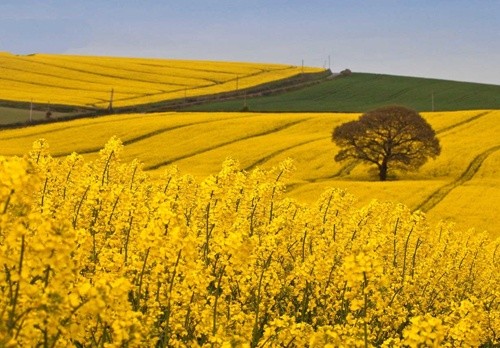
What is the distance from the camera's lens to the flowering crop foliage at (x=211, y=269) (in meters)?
4.67

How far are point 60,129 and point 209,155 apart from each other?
46.3 ft

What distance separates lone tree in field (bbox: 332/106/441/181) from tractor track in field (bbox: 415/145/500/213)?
2.41 m

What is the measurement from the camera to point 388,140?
4597 centimetres

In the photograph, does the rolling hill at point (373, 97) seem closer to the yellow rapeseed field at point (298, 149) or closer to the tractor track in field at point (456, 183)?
the yellow rapeseed field at point (298, 149)

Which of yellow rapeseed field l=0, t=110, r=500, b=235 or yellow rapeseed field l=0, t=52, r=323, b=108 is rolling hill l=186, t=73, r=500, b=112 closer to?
yellow rapeseed field l=0, t=52, r=323, b=108

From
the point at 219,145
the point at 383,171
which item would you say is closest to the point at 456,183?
the point at 383,171

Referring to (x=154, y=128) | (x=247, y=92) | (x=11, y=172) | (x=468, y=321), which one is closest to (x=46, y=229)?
(x=11, y=172)

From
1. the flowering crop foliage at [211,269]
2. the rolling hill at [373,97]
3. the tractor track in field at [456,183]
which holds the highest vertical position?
the rolling hill at [373,97]

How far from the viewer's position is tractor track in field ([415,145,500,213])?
33.1 metres

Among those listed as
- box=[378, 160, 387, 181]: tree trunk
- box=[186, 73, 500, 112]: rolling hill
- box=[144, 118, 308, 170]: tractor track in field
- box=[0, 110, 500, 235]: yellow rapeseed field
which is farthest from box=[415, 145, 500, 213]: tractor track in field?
box=[186, 73, 500, 112]: rolling hill

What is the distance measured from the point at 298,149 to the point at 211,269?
37.7 metres

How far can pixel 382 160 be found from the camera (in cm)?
4594

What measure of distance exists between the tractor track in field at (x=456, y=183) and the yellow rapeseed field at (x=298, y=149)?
57 mm

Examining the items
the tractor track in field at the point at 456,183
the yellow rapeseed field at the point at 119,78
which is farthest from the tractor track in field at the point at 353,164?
the yellow rapeseed field at the point at 119,78
